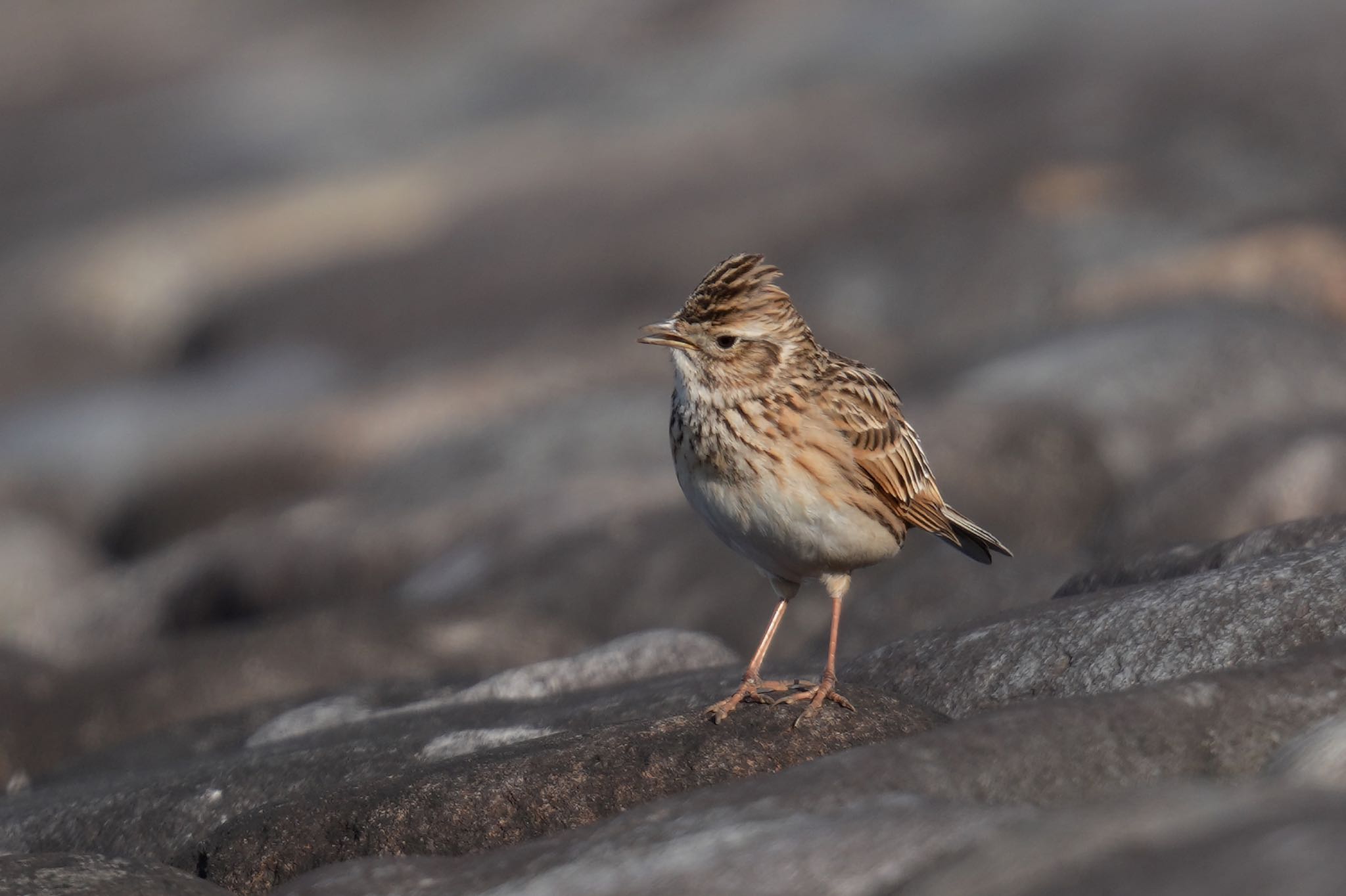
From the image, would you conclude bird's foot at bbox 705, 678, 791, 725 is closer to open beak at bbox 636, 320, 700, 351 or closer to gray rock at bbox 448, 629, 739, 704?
open beak at bbox 636, 320, 700, 351

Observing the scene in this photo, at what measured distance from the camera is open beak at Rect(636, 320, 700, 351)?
8073 millimetres

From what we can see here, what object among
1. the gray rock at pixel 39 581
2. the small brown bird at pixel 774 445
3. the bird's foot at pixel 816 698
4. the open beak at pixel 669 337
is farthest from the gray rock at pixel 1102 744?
the gray rock at pixel 39 581

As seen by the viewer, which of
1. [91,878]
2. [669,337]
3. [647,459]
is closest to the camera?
[91,878]

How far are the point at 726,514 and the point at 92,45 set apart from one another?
133 ft

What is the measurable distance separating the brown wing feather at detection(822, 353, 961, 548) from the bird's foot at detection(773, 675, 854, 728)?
145 cm

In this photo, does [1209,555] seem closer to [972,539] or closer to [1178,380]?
[972,539]

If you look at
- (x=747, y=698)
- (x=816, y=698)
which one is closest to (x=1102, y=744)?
(x=816, y=698)

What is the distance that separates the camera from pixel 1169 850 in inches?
165

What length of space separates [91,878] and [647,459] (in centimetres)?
1113

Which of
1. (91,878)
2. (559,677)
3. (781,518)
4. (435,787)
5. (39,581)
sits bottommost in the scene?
(39,581)

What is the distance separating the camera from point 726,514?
7.82 metres

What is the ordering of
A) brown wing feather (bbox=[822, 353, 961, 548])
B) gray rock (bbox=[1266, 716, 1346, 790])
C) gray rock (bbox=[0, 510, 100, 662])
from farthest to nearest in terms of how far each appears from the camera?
gray rock (bbox=[0, 510, 100, 662]) < brown wing feather (bbox=[822, 353, 961, 548]) < gray rock (bbox=[1266, 716, 1346, 790])

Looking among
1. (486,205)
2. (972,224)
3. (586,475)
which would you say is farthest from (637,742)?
(486,205)

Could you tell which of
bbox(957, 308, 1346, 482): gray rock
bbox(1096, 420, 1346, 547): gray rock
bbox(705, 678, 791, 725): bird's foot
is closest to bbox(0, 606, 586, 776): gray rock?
bbox(705, 678, 791, 725): bird's foot
